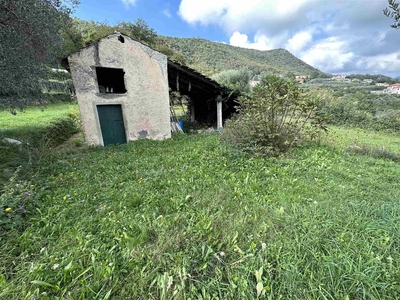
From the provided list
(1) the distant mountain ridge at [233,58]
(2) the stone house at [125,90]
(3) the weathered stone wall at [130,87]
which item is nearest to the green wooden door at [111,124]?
(2) the stone house at [125,90]

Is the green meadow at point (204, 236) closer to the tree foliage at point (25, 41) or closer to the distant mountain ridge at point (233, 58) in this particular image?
the tree foliage at point (25, 41)

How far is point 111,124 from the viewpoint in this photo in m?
7.81

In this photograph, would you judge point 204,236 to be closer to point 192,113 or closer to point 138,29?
point 192,113

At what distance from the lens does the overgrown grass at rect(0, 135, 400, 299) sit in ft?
5.48

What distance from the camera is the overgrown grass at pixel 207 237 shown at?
1.67 metres

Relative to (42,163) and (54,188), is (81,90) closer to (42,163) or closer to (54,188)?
(42,163)

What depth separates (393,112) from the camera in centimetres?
1591

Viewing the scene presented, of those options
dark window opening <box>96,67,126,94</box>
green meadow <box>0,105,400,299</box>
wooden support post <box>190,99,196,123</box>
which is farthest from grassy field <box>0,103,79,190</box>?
wooden support post <box>190,99,196,123</box>

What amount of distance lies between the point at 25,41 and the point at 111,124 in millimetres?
3556

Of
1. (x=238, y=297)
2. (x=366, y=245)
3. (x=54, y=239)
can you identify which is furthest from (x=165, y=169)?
(x=366, y=245)

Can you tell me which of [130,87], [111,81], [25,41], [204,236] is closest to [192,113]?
[111,81]

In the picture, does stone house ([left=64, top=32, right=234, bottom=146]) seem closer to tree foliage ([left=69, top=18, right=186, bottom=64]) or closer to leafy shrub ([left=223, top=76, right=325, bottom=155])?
leafy shrub ([left=223, top=76, right=325, bottom=155])

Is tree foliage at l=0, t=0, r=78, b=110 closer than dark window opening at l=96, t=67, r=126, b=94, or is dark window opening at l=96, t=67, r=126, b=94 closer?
tree foliage at l=0, t=0, r=78, b=110

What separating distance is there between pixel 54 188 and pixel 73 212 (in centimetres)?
130
